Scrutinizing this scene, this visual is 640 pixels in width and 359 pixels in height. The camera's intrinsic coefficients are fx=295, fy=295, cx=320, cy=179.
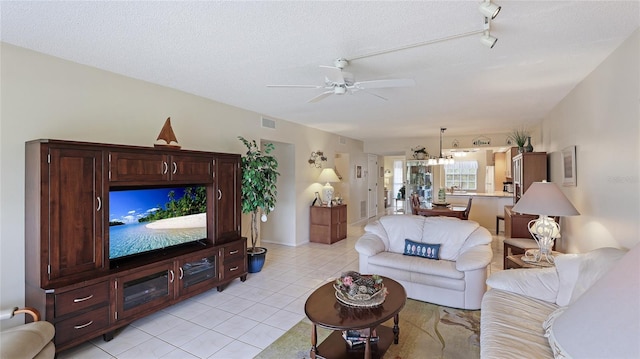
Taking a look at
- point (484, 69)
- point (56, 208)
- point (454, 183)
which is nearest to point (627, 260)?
point (484, 69)

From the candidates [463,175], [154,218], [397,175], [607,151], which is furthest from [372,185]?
[154,218]

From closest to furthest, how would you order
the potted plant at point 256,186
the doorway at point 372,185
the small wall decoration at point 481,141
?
1. the potted plant at point 256,186
2. the small wall decoration at point 481,141
3. the doorway at point 372,185

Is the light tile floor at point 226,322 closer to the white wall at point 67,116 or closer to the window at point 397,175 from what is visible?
the white wall at point 67,116

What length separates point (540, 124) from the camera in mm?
5820

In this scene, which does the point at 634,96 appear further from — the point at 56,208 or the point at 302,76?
the point at 56,208

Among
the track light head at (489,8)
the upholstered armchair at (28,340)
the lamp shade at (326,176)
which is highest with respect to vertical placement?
the track light head at (489,8)

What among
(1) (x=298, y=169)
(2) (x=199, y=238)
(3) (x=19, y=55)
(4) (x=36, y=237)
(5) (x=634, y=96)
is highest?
(3) (x=19, y=55)

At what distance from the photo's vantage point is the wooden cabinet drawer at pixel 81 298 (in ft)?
7.66

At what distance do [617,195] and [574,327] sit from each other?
2710mm

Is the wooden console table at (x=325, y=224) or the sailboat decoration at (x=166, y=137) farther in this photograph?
the wooden console table at (x=325, y=224)

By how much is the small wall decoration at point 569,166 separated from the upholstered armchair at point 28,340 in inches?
209

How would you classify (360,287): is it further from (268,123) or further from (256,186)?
(268,123)

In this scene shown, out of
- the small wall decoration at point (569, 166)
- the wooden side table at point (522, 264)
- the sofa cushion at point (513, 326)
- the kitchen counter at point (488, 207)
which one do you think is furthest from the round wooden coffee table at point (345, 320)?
the kitchen counter at point (488, 207)

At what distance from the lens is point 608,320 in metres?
0.62
